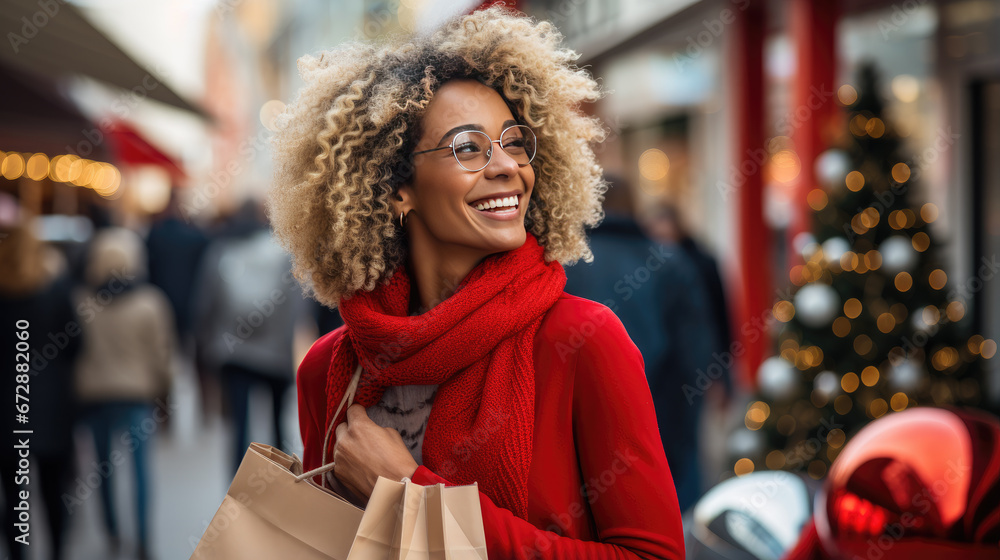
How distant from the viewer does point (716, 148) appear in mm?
10594

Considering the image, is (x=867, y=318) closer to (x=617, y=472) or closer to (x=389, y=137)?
(x=617, y=472)

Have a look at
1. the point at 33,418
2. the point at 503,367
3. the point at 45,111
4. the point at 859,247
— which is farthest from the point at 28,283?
the point at 859,247

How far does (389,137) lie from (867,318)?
3772 millimetres


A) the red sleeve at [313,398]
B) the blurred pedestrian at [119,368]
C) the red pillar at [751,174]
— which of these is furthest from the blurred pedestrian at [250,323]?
the red pillar at [751,174]

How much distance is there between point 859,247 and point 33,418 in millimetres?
4607

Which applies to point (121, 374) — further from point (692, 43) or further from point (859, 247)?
point (692, 43)

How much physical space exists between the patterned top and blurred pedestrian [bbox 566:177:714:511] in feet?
6.87

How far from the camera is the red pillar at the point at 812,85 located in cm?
720

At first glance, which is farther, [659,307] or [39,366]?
[39,366]

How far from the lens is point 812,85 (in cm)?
730

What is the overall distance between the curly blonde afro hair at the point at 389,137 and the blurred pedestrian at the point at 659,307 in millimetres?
1916

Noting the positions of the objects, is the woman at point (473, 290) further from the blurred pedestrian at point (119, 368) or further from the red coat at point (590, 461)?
the blurred pedestrian at point (119, 368)
